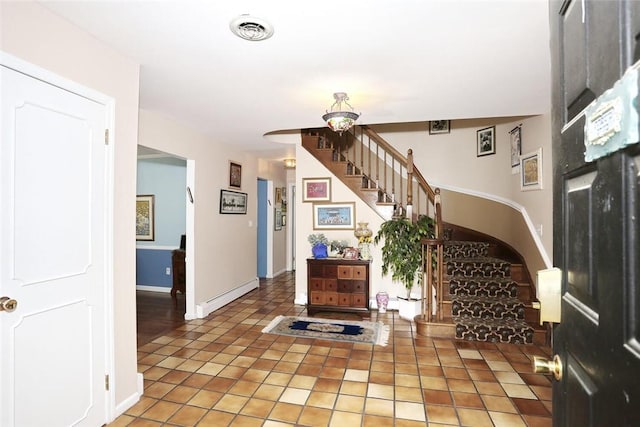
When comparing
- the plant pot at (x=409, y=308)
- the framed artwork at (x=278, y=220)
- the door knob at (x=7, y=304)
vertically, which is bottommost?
the plant pot at (x=409, y=308)

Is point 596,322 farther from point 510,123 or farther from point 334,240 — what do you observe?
point 510,123

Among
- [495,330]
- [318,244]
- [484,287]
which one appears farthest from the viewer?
[318,244]

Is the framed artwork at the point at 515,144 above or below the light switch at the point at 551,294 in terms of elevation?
above

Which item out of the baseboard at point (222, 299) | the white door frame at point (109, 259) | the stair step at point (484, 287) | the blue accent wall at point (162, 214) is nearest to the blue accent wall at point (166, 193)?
the blue accent wall at point (162, 214)

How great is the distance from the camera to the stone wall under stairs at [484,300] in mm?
3389

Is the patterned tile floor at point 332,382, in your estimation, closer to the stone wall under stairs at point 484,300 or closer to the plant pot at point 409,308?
the stone wall under stairs at point 484,300

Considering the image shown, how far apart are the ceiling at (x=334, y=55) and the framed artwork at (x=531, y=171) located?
0.57m

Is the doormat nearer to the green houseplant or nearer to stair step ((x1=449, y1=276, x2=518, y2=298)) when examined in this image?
the green houseplant

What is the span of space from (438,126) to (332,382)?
4.37m

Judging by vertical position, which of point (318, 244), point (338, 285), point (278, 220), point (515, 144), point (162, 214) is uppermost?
point (515, 144)

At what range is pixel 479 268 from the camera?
4129mm

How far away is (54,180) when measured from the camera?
5.77ft

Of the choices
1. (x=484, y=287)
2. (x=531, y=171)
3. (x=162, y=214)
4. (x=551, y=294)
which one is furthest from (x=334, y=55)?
(x=162, y=214)

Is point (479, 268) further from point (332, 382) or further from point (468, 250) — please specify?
point (332, 382)
